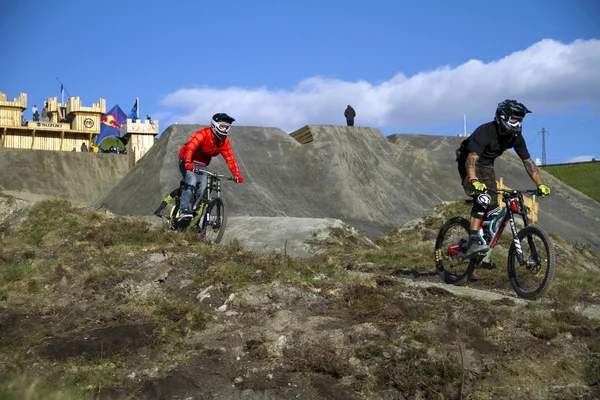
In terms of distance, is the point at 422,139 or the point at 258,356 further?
the point at 422,139

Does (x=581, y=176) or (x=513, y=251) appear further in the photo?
(x=581, y=176)

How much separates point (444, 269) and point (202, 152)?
16.1 ft

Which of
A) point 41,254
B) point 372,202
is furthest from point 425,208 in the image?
point 41,254

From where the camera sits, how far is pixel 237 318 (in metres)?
6.91

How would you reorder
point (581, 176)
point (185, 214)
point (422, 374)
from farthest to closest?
1. point (581, 176)
2. point (185, 214)
3. point (422, 374)

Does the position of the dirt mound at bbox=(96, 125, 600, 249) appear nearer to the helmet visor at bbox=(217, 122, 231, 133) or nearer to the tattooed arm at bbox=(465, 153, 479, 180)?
the helmet visor at bbox=(217, 122, 231, 133)

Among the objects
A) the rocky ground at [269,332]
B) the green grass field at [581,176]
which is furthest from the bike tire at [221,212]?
the green grass field at [581,176]

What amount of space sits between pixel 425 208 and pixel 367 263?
19.8 metres

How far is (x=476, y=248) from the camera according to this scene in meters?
8.83

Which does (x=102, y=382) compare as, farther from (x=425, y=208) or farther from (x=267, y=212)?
(x=425, y=208)

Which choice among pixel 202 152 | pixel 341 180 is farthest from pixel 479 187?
pixel 341 180

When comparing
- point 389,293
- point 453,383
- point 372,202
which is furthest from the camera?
point 372,202

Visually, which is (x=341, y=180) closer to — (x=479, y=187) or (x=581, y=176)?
(x=479, y=187)

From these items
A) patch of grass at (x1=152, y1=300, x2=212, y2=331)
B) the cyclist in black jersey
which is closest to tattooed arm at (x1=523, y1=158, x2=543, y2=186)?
the cyclist in black jersey
